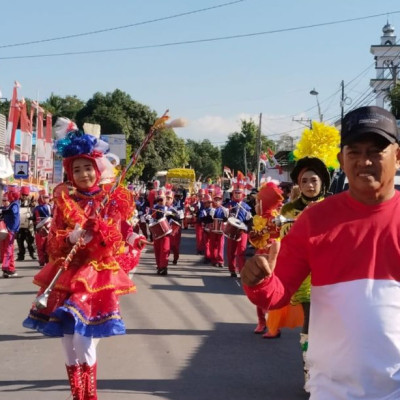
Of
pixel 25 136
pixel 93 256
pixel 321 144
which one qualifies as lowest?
pixel 93 256

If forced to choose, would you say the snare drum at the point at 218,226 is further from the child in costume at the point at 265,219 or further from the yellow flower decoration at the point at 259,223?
the yellow flower decoration at the point at 259,223

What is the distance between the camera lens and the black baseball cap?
8.72 ft

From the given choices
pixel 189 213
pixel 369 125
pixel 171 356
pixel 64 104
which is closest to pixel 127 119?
pixel 189 213

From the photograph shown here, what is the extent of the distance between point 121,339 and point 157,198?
7.94 m

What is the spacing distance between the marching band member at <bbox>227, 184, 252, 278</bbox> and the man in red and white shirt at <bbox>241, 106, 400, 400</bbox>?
37.6 feet

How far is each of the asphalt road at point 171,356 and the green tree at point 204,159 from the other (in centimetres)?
10488

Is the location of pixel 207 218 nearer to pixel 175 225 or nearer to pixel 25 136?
pixel 175 225

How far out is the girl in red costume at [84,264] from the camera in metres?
5.32

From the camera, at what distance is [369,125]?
8.73 ft

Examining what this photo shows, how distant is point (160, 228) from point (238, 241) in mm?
1640

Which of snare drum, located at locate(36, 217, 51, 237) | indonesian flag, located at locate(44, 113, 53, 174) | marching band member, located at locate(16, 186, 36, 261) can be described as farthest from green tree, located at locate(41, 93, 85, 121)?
snare drum, located at locate(36, 217, 51, 237)

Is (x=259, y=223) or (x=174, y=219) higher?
(x=259, y=223)

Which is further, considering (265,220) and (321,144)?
(321,144)

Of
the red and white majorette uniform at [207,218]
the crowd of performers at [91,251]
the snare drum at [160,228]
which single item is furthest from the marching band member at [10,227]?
the crowd of performers at [91,251]
